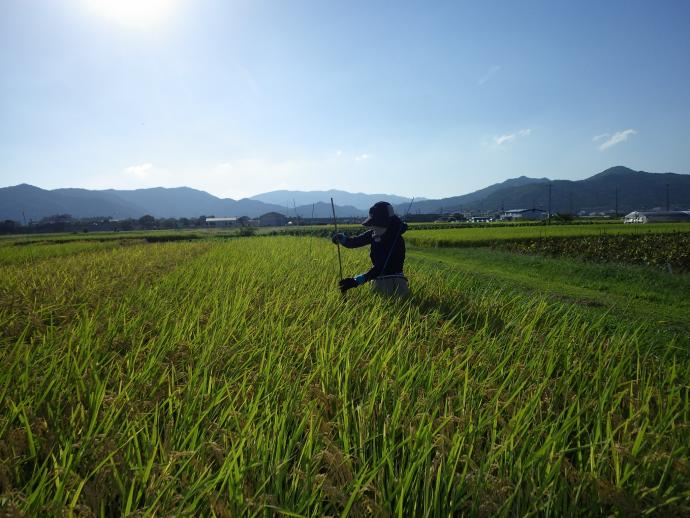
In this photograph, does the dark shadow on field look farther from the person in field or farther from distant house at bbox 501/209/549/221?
distant house at bbox 501/209/549/221

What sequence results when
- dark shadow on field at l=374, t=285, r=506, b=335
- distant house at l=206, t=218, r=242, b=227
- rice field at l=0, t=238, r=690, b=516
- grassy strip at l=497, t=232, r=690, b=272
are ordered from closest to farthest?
rice field at l=0, t=238, r=690, b=516
dark shadow on field at l=374, t=285, r=506, b=335
grassy strip at l=497, t=232, r=690, b=272
distant house at l=206, t=218, r=242, b=227

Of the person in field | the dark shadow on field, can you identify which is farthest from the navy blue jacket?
the dark shadow on field

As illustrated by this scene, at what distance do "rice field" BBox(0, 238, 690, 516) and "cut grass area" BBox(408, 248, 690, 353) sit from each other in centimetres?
226

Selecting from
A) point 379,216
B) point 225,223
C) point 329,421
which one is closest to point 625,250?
point 379,216

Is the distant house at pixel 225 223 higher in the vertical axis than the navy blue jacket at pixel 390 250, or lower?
higher

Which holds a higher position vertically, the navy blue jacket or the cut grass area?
the navy blue jacket

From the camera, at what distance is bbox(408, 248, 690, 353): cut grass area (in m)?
4.93

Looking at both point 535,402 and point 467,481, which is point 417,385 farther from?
point 467,481

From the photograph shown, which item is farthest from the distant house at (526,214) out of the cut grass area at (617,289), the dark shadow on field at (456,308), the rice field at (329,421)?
the rice field at (329,421)

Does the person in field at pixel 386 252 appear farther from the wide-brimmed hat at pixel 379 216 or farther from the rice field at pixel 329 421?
the rice field at pixel 329 421

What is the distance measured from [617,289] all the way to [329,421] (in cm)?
822

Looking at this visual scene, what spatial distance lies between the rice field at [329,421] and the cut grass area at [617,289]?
2.26 meters

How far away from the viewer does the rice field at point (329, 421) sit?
3.94ft

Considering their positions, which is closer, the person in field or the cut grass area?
the person in field
